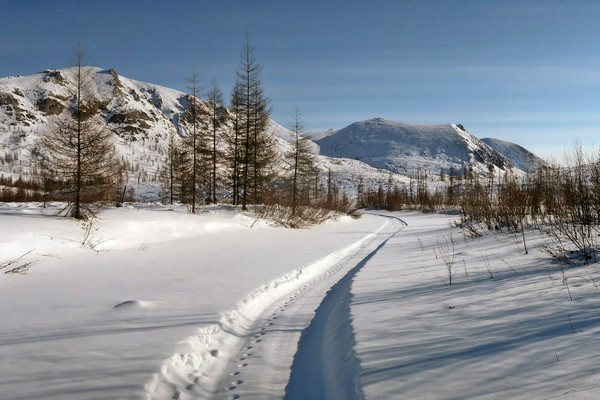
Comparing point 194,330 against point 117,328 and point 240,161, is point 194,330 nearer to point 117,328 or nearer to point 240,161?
point 117,328

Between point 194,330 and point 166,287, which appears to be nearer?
point 194,330

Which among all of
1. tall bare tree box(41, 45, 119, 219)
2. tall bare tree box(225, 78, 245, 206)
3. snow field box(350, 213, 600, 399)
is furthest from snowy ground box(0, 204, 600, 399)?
tall bare tree box(225, 78, 245, 206)

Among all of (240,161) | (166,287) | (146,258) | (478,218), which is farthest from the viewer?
(240,161)

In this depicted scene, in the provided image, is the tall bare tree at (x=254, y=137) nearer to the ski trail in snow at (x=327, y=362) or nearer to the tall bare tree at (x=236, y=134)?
the tall bare tree at (x=236, y=134)

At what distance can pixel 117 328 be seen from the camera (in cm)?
410

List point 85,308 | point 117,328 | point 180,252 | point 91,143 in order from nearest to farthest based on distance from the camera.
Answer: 1. point 117,328
2. point 85,308
3. point 180,252
4. point 91,143

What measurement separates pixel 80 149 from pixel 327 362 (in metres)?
13.2

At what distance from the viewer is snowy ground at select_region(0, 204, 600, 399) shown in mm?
2744

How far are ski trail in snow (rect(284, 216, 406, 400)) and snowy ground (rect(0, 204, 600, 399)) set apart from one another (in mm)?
20

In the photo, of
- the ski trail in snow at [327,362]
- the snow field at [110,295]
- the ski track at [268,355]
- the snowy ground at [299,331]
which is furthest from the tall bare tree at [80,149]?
the ski trail in snow at [327,362]

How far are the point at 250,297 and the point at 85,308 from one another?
2.62 meters

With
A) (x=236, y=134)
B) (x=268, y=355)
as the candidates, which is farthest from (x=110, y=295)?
(x=236, y=134)

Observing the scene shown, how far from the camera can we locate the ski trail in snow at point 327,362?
2.98 meters

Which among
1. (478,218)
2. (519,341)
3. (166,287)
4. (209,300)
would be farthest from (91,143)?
(478,218)
